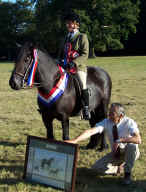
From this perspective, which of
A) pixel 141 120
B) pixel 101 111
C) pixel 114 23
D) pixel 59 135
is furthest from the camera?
pixel 114 23

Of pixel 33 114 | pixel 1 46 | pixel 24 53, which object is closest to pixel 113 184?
pixel 24 53

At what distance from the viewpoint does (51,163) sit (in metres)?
3.74

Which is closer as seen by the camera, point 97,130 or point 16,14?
point 97,130

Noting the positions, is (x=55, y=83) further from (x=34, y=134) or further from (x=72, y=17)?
(x=34, y=134)

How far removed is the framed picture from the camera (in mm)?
3590

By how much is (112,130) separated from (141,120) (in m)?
4.19

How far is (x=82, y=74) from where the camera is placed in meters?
5.29

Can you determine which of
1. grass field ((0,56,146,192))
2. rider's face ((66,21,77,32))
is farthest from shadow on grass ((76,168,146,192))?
rider's face ((66,21,77,32))

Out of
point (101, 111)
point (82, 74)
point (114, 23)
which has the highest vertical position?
point (114, 23)

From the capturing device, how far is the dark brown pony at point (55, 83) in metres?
4.39

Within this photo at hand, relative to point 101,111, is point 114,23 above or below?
above

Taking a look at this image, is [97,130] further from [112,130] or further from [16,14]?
[16,14]

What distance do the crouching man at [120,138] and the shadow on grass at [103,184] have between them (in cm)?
12

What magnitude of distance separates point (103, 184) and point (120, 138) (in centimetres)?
81
